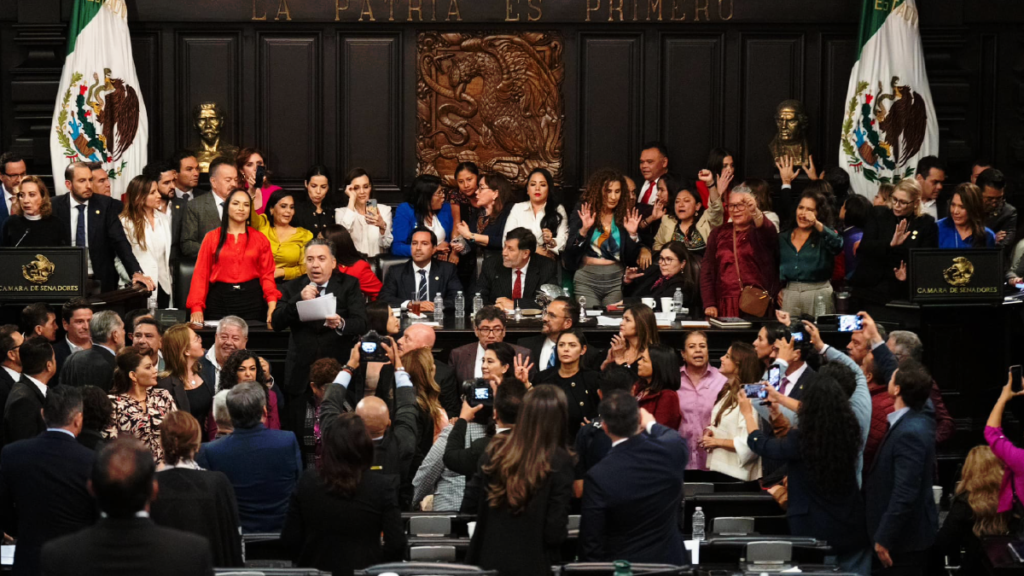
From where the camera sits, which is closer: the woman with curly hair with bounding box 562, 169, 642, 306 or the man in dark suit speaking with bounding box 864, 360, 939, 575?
the man in dark suit speaking with bounding box 864, 360, 939, 575

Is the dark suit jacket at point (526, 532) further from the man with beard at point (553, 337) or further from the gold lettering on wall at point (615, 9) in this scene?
the gold lettering on wall at point (615, 9)

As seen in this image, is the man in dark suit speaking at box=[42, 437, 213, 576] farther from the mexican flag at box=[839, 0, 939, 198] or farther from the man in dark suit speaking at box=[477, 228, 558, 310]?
the mexican flag at box=[839, 0, 939, 198]

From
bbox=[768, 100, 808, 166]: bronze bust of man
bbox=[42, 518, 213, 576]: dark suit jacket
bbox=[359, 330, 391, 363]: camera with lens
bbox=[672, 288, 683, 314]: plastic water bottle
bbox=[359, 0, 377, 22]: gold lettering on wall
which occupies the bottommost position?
bbox=[42, 518, 213, 576]: dark suit jacket

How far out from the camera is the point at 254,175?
36.9 ft

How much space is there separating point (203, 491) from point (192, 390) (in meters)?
2.22

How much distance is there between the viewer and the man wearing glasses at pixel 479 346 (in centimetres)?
813

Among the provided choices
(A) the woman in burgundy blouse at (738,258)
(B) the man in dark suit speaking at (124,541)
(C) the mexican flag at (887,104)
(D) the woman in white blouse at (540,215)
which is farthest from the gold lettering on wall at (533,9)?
(B) the man in dark suit speaking at (124,541)

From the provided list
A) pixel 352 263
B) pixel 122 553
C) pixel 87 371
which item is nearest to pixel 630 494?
pixel 122 553

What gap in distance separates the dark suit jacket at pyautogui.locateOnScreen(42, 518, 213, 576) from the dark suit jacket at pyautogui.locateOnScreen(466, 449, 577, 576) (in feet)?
4.68

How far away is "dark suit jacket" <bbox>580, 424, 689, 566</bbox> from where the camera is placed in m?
5.11

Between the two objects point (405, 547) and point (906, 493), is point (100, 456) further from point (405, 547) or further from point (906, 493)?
point (906, 493)

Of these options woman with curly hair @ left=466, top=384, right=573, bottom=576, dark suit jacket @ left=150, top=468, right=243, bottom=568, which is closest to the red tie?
woman with curly hair @ left=466, top=384, right=573, bottom=576

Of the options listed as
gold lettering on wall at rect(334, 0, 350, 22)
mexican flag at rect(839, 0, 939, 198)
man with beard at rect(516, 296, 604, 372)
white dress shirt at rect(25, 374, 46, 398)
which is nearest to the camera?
white dress shirt at rect(25, 374, 46, 398)

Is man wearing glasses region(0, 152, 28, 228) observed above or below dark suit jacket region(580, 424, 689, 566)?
above
